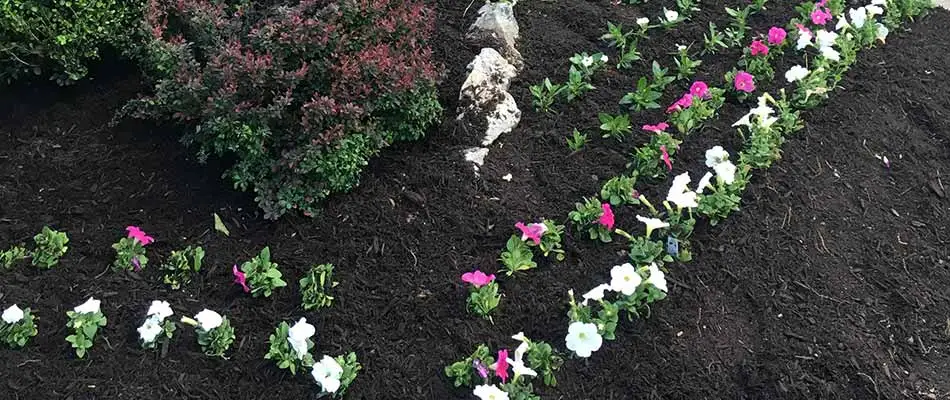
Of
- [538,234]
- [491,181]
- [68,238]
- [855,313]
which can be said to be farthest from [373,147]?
[855,313]

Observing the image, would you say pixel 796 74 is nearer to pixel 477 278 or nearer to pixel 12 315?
pixel 477 278

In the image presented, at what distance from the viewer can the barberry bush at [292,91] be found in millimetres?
2801

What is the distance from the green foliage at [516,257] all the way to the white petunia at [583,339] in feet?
1.13

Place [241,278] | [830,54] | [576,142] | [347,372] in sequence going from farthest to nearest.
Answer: [830,54]
[576,142]
[241,278]
[347,372]

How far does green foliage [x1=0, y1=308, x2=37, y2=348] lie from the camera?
254 cm

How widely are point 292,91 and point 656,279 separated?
1.46 m

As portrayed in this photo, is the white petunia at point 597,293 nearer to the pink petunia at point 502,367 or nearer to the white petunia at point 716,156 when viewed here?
the pink petunia at point 502,367

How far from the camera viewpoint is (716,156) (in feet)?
10.00

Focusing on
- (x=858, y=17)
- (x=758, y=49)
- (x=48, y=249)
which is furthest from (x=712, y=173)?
(x=48, y=249)

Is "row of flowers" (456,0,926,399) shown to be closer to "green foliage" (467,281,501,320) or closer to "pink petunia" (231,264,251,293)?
"green foliage" (467,281,501,320)

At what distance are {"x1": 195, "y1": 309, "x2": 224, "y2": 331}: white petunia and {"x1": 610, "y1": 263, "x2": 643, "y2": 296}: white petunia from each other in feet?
4.19

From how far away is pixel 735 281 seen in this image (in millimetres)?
2801

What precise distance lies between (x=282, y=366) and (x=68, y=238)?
1.04 metres

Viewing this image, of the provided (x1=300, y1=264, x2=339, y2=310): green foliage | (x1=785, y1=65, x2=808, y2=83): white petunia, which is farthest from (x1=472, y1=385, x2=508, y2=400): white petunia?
(x1=785, y1=65, x2=808, y2=83): white petunia
